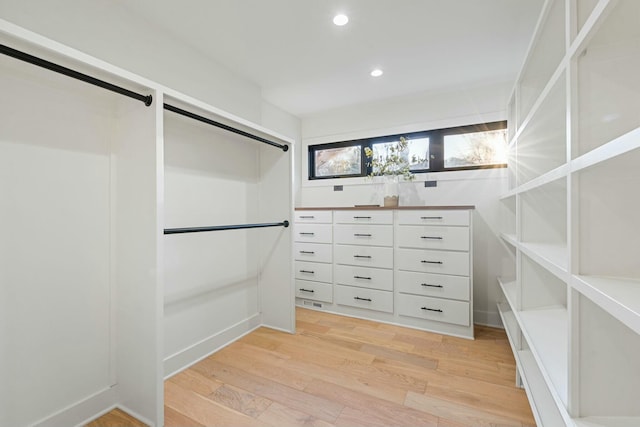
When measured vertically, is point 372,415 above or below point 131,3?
below

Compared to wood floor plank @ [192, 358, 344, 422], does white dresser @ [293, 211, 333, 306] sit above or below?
above

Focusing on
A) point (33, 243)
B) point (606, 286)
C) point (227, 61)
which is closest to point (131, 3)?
point (227, 61)

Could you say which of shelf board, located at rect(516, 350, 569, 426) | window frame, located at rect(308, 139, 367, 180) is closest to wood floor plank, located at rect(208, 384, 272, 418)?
shelf board, located at rect(516, 350, 569, 426)

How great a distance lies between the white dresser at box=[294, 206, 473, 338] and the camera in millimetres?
2451

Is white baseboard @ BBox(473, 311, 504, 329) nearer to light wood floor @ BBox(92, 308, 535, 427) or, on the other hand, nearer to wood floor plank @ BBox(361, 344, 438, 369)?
light wood floor @ BBox(92, 308, 535, 427)

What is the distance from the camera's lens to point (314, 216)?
310 cm

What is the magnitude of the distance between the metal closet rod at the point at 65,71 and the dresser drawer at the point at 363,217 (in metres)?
1.93

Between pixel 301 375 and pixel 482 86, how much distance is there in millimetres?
3021

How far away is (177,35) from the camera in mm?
2027

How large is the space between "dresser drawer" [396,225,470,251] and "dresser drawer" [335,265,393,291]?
0.34 m

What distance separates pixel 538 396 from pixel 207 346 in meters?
2.03

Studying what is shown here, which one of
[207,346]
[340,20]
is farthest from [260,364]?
[340,20]

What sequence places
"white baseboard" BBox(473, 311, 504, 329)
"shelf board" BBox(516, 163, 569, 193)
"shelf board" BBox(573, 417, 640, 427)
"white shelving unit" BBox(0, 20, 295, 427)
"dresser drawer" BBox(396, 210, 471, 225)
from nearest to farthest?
"shelf board" BBox(573, 417, 640, 427) → "shelf board" BBox(516, 163, 569, 193) → "white shelving unit" BBox(0, 20, 295, 427) → "dresser drawer" BBox(396, 210, 471, 225) → "white baseboard" BBox(473, 311, 504, 329)

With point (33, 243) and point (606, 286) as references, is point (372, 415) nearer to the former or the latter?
point (606, 286)
